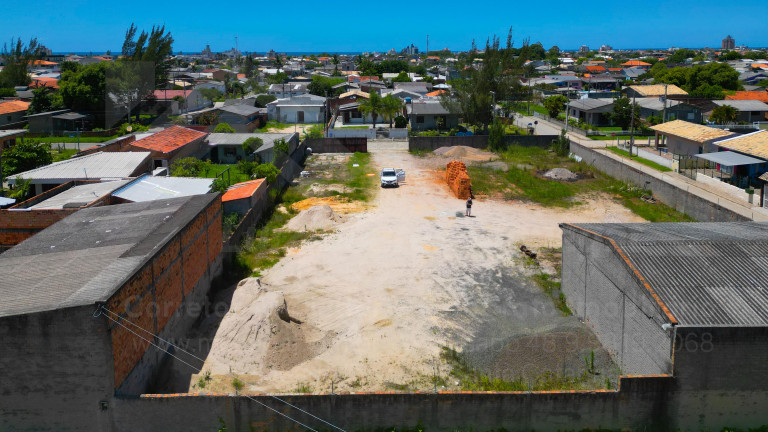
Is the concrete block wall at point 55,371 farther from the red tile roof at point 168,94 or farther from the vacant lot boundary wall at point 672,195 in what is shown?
the red tile roof at point 168,94

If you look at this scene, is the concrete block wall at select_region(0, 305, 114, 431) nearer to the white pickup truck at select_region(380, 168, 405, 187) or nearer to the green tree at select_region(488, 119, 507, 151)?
the white pickup truck at select_region(380, 168, 405, 187)

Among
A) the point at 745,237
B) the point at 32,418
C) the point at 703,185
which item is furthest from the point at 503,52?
the point at 32,418

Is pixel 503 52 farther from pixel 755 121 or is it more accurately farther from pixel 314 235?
pixel 314 235

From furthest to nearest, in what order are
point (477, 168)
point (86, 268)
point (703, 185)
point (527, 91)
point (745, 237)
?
point (527, 91) → point (477, 168) → point (703, 185) → point (745, 237) → point (86, 268)

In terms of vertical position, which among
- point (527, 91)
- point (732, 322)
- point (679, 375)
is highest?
point (527, 91)

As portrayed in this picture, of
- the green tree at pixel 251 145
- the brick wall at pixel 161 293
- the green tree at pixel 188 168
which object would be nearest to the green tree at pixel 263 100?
the green tree at pixel 251 145
